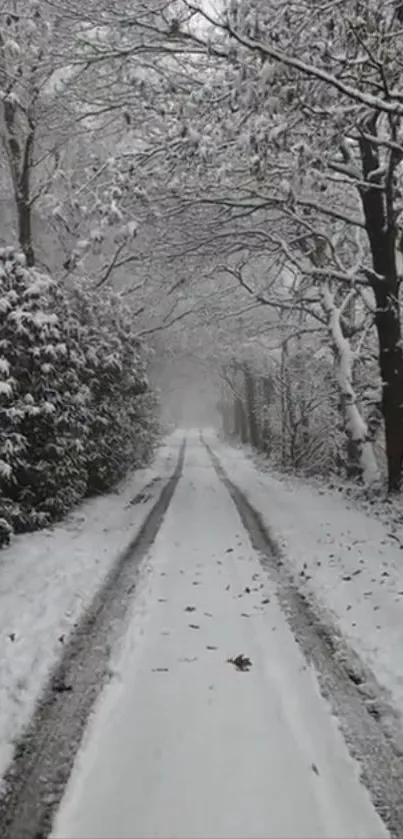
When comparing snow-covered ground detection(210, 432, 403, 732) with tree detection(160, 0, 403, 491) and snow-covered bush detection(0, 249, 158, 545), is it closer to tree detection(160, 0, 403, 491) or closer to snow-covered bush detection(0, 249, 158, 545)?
snow-covered bush detection(0, 249, 158, 545)

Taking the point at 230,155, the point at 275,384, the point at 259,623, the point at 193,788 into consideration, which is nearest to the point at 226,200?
the point at 230,155

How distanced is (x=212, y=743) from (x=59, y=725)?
103 centimetres

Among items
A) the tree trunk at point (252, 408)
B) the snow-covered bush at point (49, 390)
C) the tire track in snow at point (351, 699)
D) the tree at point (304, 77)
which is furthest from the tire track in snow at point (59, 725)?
the tree trunk at point (252, 408)

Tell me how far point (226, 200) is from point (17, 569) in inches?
286

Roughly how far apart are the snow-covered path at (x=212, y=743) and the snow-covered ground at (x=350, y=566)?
0.63 m

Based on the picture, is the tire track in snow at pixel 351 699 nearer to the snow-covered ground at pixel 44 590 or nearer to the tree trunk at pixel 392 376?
the snow-covered ground at pixel 44 590

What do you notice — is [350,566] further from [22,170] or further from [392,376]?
[22,170]

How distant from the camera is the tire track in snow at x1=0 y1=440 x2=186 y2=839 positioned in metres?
3.37

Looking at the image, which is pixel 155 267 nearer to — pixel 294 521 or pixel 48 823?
pixel 294 521

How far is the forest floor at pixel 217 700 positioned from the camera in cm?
338

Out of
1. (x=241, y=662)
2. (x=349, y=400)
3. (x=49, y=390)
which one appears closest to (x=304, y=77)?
(x=241, y=662)

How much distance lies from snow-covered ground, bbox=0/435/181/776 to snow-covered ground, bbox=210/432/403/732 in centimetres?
252

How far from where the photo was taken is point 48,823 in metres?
3.27

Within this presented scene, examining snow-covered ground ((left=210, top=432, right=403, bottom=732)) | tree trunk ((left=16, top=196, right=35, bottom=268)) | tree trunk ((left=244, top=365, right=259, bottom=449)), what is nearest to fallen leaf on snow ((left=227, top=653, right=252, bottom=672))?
snow-covered ground ((left=210, top=432, right=403, bottom=732))
